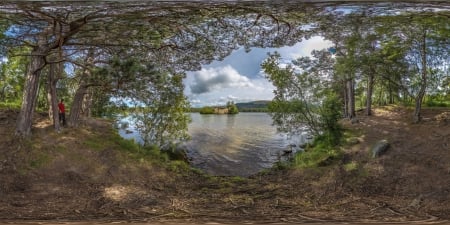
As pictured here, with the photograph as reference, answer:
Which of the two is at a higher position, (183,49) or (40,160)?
(183,49)

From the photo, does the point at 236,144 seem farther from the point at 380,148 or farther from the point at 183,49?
the point at 380,148

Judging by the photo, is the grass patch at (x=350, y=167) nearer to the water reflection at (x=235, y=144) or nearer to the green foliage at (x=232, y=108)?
the water reflection at (x=235, y=144)

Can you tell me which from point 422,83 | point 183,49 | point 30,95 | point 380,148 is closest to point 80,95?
point 30,95

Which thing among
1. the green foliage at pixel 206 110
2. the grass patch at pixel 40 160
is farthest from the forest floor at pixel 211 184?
the green foliage at pixel 206 110

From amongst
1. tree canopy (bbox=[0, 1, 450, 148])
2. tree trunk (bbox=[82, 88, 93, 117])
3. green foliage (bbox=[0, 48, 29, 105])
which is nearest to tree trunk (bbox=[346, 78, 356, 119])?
tree canopy (bbox=[0, 1, 450, 148])

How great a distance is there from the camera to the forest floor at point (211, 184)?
146 centimetres

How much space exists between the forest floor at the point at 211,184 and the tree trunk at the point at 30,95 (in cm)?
3

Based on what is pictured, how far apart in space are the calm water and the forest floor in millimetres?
48

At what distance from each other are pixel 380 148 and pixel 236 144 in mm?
534

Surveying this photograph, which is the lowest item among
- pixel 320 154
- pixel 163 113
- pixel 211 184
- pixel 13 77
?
pixel 211 184

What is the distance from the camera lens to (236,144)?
155 centimetres

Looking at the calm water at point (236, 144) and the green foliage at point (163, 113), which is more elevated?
the green foliage at point (163, 113)

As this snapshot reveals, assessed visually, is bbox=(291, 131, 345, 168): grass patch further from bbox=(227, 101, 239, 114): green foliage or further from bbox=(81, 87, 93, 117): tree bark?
bbox=(81, 87, 93, 117): tree bark

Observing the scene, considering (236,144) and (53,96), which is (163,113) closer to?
(236,144)
